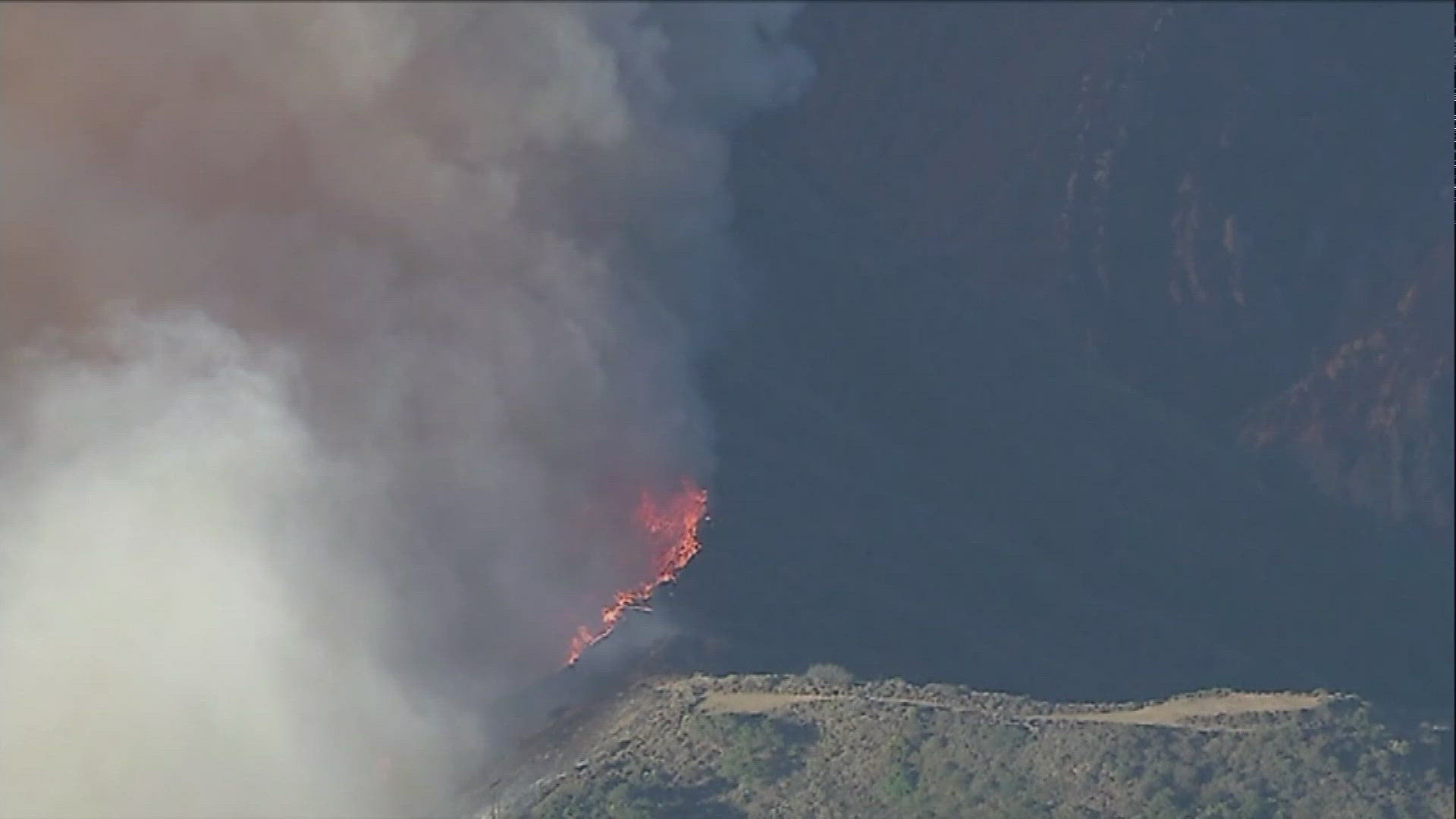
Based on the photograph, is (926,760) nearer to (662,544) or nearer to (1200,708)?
(1200,708)

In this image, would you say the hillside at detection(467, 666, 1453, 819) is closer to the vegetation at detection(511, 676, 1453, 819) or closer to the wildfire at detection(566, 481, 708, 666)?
the vegetation at detection(511, 676, 1453, 819)

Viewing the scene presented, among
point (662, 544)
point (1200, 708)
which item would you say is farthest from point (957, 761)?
point (662, 544)

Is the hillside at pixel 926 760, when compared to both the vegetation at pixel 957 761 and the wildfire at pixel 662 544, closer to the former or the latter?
the vegetation at pixel 957 761

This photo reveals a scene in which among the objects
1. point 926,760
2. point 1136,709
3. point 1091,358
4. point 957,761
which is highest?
point 1091,358

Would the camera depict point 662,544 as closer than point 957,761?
No

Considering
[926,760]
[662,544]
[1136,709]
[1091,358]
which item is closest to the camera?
[926,760]

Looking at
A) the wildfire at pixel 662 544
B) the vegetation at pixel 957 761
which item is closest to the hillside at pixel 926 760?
the vegetation at pixel 957 761

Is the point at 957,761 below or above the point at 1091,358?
below
